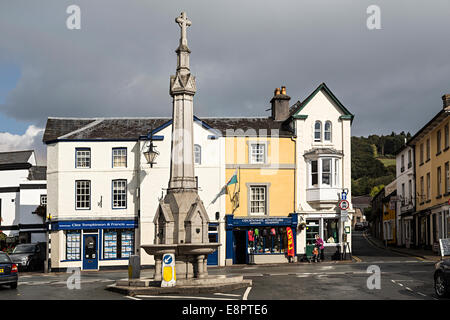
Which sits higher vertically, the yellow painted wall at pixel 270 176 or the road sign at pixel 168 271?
the yellow painted wall at pixel 270 176

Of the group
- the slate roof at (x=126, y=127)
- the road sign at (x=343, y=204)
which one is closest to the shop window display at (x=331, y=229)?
the road sign at (x=343, y=204)

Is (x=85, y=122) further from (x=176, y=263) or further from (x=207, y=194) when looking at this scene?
(x=176, y=263)

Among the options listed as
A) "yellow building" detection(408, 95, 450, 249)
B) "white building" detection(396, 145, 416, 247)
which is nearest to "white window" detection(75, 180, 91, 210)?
"yellow building" detection(408, 95, 450, 249)

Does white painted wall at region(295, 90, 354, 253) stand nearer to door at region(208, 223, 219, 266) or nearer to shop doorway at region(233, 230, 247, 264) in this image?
shop doorway at region(233, 230, 247, 264)

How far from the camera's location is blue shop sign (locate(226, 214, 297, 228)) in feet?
123

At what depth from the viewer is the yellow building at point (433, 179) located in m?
39.7

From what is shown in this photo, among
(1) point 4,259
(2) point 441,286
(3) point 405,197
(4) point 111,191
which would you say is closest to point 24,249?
(4) point 111,191

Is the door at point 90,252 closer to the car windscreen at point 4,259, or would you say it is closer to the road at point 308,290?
the road at point 308,290

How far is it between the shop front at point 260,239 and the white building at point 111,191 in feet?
2.78

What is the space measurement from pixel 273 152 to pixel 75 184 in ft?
43.1

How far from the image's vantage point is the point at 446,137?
132 feet

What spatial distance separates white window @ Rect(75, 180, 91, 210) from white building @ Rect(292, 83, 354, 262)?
1367 cm

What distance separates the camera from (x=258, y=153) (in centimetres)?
3862

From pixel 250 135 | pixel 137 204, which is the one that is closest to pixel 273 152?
pixel 250 135
